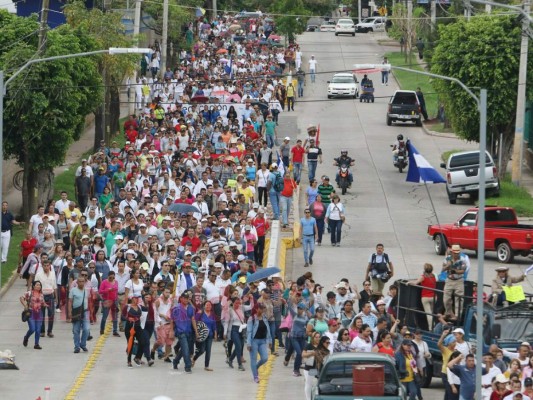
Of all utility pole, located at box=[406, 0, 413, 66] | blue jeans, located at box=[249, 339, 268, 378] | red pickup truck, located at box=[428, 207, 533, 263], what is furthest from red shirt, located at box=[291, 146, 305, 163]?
utility pole, located at box=[406, 0, 413, 66]

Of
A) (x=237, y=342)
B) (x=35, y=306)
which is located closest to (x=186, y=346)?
(x=237, y=342)

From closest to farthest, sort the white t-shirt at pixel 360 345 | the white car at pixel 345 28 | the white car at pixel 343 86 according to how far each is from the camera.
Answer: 1. the white t-shirt at pixel 360 345
2. the white car at pixel 343 86
3. the white car at pixel 345 28

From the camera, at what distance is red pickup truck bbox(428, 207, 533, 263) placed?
121 feet

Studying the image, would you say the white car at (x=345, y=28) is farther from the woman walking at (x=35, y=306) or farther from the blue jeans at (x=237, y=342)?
the blue jeans at (x=237, y=342)

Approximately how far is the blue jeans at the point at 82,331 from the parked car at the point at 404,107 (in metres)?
32.7

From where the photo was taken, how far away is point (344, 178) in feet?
149

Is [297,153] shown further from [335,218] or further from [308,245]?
[308,245]

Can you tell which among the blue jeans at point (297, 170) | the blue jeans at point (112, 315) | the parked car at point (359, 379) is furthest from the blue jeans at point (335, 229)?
the parked car at point (359, 379)

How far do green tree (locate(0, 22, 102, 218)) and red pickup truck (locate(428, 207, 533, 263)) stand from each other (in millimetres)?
9852

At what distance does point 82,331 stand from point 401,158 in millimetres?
22698

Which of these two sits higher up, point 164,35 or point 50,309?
point 164,35

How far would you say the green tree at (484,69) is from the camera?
159 feet

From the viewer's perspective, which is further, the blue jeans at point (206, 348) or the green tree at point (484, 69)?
the green tree at point (484, 69)

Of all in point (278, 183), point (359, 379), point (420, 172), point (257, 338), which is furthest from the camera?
point (420, 172)
